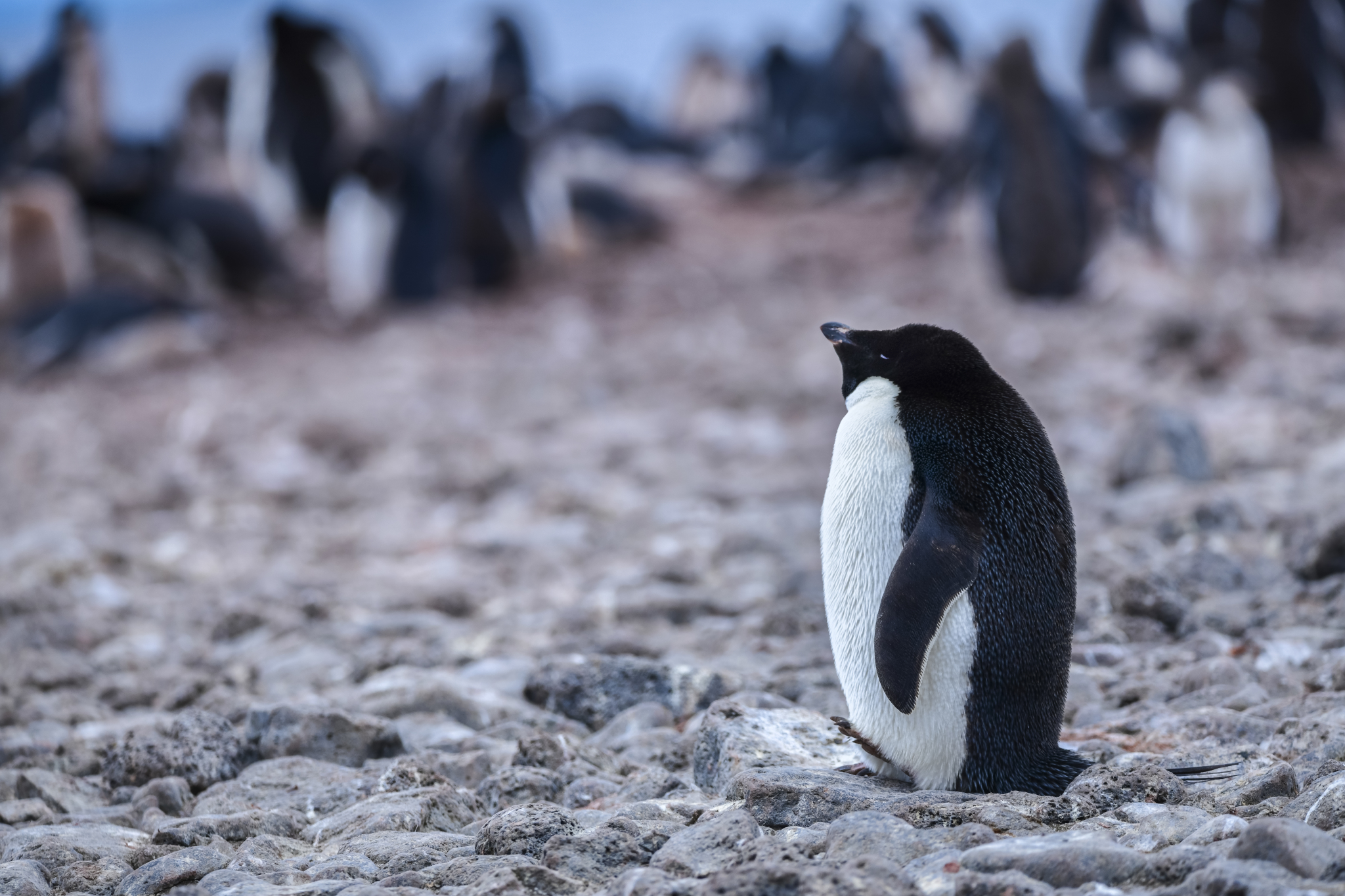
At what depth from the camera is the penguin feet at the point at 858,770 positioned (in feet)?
9.07

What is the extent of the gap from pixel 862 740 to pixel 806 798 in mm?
334

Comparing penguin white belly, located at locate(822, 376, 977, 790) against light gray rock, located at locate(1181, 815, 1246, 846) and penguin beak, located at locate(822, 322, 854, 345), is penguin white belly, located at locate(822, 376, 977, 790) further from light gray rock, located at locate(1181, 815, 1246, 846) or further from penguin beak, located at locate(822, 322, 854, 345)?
light gray rock, located at locate(1181, 815, 1246, 846)

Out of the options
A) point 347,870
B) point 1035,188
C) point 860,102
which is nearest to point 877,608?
point 347,870

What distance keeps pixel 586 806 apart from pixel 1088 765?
969mm

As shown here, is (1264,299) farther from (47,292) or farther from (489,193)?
(47,292)

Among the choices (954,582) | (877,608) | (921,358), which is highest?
(921,358)

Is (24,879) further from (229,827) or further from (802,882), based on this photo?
(802,882)

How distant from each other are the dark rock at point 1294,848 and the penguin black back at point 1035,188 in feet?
29.6

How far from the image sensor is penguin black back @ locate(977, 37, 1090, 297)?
10.6 meters

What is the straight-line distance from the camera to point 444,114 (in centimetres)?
1825

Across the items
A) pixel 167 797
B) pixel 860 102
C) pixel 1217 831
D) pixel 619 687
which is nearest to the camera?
pixel 1217 831

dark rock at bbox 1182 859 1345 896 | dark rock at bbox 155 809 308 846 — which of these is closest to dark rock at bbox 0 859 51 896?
dark rock at bbox 155 809 308 846

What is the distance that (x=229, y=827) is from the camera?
2557 millimetres

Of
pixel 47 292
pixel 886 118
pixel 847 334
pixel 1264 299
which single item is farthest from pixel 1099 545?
pixel 886 118
